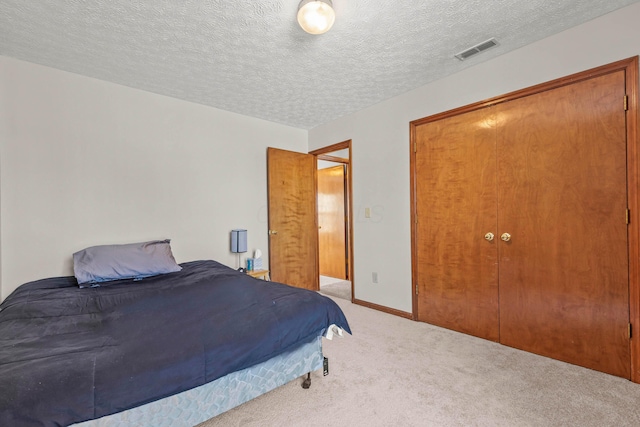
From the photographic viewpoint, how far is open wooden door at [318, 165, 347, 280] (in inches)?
210

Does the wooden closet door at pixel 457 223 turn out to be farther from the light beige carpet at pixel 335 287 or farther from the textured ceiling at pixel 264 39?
the light beige carpet at pixel 335 287

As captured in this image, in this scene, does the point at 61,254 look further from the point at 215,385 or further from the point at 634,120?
the point at 634,120

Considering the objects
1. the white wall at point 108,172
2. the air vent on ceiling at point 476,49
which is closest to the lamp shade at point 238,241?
the white wall at point 108,172

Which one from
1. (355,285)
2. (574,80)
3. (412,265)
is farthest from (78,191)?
(574,80)

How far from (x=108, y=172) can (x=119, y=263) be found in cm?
103

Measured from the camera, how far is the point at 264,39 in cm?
214

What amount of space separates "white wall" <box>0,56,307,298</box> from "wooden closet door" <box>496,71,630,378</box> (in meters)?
2.96

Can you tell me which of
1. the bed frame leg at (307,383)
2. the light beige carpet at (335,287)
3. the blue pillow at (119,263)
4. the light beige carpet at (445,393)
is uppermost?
the blue pillow at (119,263)

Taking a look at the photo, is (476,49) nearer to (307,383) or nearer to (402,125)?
(402,125)

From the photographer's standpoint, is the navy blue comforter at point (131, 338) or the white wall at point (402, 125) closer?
the navy blue comforter at point (131, 338)

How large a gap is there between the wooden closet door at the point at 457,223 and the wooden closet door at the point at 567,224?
11cm

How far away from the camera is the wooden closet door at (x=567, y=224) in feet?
6.34

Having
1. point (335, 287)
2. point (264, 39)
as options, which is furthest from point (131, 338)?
point (335, 287)

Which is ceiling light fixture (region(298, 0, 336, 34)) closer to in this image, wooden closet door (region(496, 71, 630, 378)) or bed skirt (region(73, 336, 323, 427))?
wooden closet door (region(496, 71, 630, 378))
